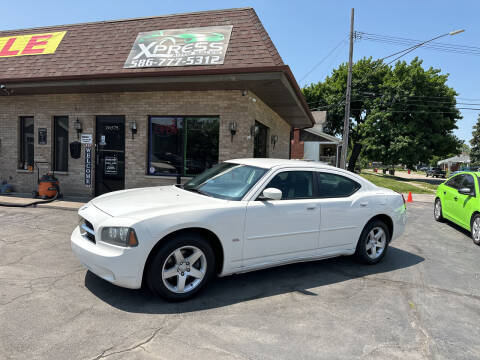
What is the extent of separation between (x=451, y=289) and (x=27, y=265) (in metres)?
5.58

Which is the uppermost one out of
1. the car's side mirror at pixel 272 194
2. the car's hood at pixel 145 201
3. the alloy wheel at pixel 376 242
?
the car's side mirror at pixel 272 194

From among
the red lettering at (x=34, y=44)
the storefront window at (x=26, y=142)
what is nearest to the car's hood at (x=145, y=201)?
the storefront window at (x=26, y=142)

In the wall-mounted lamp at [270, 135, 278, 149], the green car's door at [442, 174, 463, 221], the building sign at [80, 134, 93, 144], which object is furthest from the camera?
the wall-mounted lamp at [270, 135, 278, 149]

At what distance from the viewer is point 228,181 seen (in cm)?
411

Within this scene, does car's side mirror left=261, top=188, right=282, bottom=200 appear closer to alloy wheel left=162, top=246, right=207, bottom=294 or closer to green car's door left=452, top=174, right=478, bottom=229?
alloy wheel left=162, top=246, right=207, bottom=294

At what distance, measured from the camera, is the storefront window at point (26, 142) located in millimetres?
10641

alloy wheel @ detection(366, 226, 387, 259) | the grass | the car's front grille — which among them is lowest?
the grass

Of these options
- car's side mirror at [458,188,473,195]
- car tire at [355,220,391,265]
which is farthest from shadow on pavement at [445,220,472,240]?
car tire at [355,220,391,265]

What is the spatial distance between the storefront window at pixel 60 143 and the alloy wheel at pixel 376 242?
9.57m

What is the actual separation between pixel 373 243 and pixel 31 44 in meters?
11.9

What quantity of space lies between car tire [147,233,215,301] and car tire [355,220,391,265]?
7.92ft

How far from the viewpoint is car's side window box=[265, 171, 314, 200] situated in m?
3.99

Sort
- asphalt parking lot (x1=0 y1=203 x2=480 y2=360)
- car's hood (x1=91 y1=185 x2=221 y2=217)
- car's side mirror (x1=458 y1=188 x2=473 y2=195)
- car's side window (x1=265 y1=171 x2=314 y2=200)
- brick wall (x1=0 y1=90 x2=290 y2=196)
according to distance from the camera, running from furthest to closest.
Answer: brick wall (x1=0 y1=90 x2=290 y2=196) → car's side mirror (x1=458 y1=188 x2=473 y2=195) → car's side window (x1=265 y1=171 x2=314 y2=200) → car's hood (x1=91 y1=185 x2=221 y2=217) → asphalt parking lot (x1=0 y1=203 x2=480 y2=360)

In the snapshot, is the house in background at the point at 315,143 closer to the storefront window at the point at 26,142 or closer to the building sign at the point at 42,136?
the building sign at the point at 42,136
